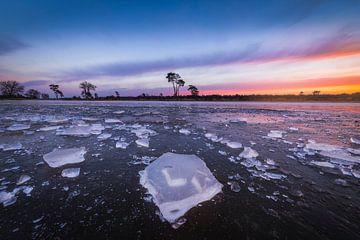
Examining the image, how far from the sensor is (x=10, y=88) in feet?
195

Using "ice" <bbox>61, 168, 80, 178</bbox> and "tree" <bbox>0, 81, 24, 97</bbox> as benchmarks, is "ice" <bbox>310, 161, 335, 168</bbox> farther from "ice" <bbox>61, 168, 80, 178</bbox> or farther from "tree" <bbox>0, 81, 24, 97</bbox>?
"tree" <bbox>0, 81, 24, 97</bbox>

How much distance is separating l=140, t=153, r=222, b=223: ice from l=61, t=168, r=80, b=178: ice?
3.76 ft

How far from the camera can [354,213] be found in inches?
77.9

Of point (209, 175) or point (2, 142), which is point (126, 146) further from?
point (2, 142)

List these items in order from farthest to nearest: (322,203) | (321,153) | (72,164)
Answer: (321,153), (72,164), (322,203)

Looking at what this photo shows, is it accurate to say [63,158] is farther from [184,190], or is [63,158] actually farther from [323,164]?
[323,164]

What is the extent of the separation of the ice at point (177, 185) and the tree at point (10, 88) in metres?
83.5

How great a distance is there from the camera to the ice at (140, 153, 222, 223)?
2.02 meters

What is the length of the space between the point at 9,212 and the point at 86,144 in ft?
9.32

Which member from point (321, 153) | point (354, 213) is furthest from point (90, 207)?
point (321, 153)

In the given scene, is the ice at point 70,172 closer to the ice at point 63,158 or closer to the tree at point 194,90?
the ice at point 63,158

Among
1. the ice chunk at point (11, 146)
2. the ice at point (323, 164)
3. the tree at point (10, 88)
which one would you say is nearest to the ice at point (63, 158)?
the ice chunk at point (11, 146)

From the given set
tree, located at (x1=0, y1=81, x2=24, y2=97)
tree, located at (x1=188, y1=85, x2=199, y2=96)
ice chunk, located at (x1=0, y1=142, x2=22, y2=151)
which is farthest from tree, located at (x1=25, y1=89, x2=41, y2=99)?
ice chunk, located at (x1=0, y1=142, x2=22, y2=151)

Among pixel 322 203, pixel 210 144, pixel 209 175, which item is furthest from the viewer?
pixel 210 144
